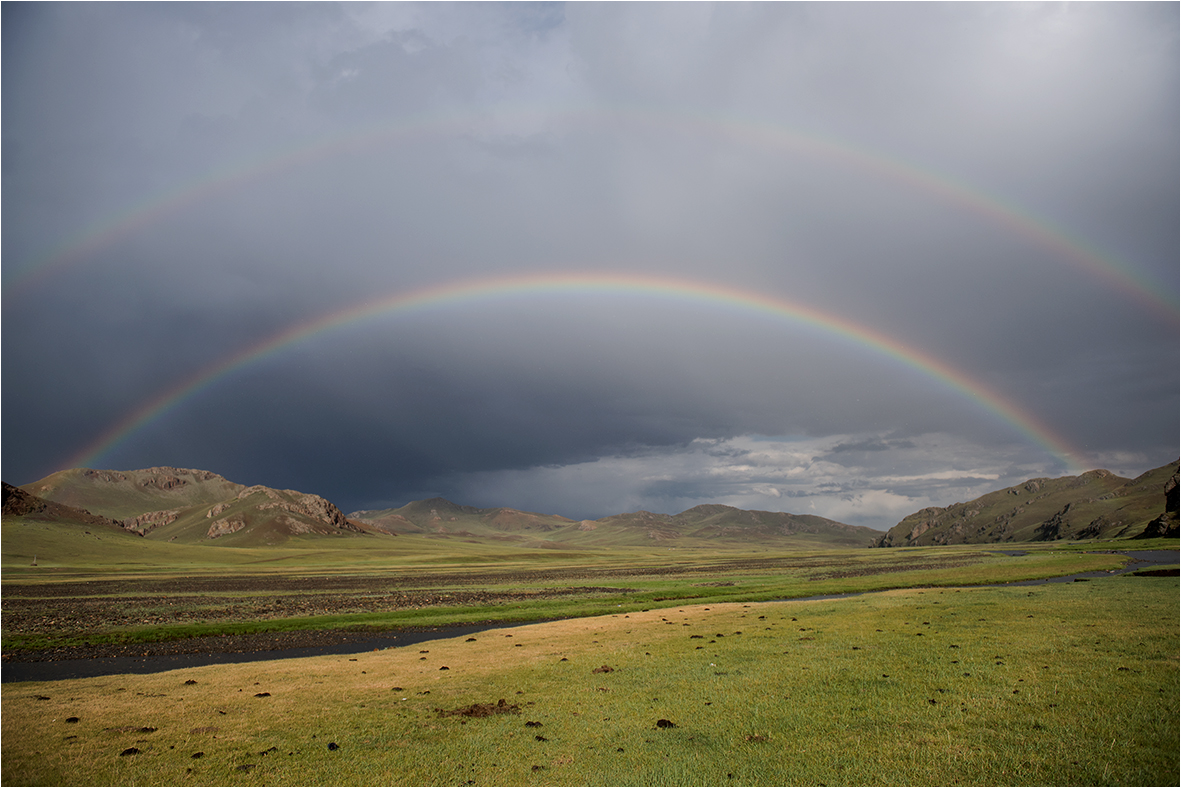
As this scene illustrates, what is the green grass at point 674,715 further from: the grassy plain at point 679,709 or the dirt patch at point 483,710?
the dirt patch at point 483,710

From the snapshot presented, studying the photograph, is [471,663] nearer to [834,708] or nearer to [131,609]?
[834,708]

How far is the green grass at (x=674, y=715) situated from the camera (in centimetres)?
1408

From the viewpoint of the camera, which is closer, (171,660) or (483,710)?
(483,710)

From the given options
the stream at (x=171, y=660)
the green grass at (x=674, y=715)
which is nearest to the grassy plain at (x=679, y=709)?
the green grass at (x=674, y=715)

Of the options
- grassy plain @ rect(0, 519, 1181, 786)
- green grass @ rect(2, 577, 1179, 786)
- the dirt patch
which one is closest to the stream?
grassy plain @ rect(0, 519, 1181, 786)

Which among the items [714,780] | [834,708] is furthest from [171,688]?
[834,708]

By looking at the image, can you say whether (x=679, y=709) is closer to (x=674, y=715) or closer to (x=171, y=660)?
(x=674, y=715)

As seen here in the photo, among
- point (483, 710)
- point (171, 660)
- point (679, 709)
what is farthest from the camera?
point (171, 660)

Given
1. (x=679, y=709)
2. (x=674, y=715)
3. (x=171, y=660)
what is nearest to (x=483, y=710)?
(x=674, y=715)

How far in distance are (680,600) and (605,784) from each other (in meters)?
57.6

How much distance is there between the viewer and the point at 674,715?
59.8ft

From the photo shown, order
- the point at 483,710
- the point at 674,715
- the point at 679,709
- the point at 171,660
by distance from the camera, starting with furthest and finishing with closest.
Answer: the point at 171,660 → the point at 483,710 → the point at 679,709 → the point at 674,715

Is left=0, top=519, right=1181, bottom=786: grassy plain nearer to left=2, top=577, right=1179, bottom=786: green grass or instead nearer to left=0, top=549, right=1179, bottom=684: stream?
left=2, top=577, right=1179, bottom=786: green grass

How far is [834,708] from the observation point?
17.8 m
